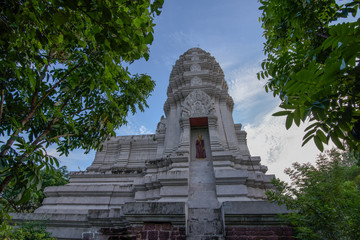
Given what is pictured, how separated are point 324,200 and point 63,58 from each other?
5.23 metres

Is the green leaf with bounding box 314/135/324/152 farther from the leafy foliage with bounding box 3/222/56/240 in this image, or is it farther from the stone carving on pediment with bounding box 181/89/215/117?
the stone carving on pediment with bounding box 181/89/215/117

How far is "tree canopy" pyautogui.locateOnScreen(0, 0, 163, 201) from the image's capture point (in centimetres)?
190

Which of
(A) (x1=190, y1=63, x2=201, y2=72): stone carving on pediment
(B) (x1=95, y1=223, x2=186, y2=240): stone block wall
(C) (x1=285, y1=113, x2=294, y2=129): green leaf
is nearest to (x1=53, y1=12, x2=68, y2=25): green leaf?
(C) (x1=285, y1=113, x2=294, y2=129): green leaf

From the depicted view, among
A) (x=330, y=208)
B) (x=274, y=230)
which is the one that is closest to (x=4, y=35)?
(x=330, y=208)

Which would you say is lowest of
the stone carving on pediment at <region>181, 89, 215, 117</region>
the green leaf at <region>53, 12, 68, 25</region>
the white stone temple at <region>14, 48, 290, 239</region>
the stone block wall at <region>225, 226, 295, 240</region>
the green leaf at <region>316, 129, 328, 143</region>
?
the stone block wall at <region>225, 226, 295, 240</region>

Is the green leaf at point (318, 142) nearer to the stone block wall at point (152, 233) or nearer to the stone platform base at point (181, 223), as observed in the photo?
the stone platform base at point (181, 223)

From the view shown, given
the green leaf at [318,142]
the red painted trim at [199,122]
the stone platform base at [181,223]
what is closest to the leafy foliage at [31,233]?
the stone platform base at [181,223]

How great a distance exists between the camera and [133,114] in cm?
521

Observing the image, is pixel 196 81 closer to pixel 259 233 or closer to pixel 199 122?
pixel 199 122

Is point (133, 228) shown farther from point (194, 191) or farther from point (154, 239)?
point (194, 191)

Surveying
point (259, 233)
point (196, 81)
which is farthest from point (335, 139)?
point (196, 81)

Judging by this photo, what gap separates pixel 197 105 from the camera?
30.5 feet

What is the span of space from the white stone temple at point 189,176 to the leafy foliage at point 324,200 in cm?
102

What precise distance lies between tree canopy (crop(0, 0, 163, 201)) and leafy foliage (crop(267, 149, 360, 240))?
2.92 metres
